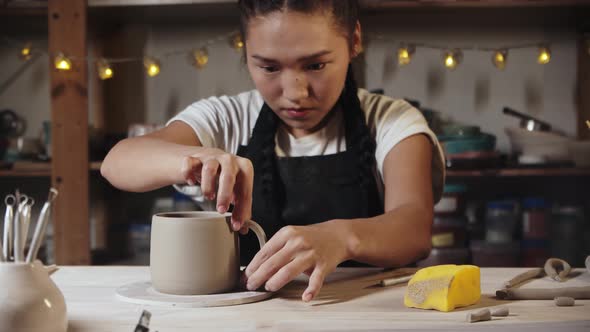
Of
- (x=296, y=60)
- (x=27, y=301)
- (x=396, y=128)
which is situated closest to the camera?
(x=27, y=301)

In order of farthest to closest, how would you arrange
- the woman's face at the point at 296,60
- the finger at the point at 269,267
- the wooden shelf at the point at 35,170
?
the wooden shelf at the point at 35,170 → the woman's face at the point at 296,60 → the finger at the point at 269,267

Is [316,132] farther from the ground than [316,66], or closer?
closer

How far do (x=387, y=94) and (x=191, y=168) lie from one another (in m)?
1.68

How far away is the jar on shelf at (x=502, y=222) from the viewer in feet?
7.01

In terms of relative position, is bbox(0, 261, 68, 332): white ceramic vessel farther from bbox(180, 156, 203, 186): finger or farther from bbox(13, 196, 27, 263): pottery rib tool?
bbox(180, 156, 203, 186): finger

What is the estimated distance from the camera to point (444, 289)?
70cm

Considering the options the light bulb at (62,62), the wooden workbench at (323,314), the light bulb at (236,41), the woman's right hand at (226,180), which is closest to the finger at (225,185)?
the woman's right hand at (226,180)

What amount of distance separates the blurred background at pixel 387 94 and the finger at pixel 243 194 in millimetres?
1355

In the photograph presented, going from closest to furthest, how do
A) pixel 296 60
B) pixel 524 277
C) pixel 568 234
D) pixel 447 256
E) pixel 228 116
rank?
pixel 524 277 → pixel 296 60 → pixel 228 116 → pixel 447 256 → pixel 568 234

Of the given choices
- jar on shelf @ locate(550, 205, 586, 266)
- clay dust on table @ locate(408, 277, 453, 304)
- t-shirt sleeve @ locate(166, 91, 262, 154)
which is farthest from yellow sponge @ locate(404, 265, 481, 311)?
jar on shelf @ locate(550, 205, 586, 266)

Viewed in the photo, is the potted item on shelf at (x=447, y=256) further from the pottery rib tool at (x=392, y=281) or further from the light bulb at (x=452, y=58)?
the pottery rib tool at (x=392, y=281)

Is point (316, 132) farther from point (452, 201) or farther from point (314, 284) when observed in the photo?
point (452, 201)

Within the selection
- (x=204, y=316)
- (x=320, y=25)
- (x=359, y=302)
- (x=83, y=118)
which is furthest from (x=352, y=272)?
(x=83, y=118)

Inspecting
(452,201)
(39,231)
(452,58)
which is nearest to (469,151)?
(452,201)
